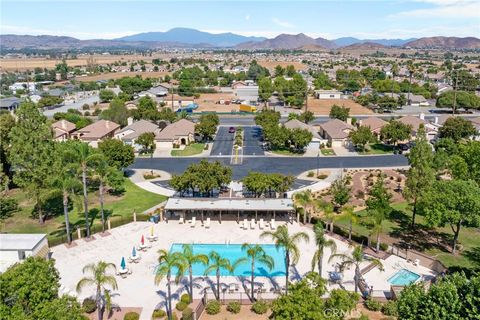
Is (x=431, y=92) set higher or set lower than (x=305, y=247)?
higher

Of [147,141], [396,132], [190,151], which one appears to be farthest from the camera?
[190,151]

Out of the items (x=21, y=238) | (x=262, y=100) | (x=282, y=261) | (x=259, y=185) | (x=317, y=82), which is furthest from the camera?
(x=317, y=82)

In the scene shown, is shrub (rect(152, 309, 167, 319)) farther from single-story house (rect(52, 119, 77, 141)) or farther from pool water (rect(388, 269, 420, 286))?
single-story house (rect(52, 119, 77, 141))

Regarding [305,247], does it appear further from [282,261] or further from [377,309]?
[377,309]

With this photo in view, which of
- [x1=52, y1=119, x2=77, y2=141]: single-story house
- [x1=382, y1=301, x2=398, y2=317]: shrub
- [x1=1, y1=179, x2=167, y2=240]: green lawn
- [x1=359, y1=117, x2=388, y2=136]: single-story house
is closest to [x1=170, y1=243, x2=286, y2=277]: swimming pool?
[x1=382, y1=301, x2=398, y2=317]: shrub

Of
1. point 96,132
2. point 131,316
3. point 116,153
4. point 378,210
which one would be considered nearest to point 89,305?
point 131,316

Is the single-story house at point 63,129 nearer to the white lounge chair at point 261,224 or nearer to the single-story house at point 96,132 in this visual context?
the single-story house at point 96,132

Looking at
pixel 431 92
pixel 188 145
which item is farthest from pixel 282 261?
pixel 431 92

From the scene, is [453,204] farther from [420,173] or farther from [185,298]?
[185,298]
